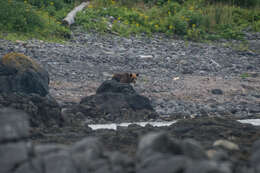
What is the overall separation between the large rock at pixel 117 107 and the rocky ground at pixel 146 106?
0.03 metres

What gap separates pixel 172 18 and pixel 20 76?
8489 mm

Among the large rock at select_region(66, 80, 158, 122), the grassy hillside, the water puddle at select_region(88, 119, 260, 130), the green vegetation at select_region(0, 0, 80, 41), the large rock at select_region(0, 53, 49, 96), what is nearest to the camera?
the water puddle at select_region(88, 119, 260, 130)

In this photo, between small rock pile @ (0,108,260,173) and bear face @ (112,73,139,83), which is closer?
small rock pile @ (0,108,260,173)

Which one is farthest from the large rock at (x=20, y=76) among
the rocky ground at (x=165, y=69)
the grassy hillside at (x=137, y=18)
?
the grassy hillside at (x=137, y=18)

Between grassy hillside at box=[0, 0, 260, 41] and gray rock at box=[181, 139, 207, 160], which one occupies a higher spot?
grassy hillside at box=[0, 0, 260, 41]

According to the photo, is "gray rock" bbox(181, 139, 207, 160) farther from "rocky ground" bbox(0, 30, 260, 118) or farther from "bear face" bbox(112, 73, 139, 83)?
"bear face" bbox(112, 73, 139, 83)

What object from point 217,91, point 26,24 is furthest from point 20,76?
point 26,24

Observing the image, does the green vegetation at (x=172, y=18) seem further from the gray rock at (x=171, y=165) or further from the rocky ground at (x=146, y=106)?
the gray rock at (x=171, y=165)

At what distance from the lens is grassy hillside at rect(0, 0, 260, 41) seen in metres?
12.5

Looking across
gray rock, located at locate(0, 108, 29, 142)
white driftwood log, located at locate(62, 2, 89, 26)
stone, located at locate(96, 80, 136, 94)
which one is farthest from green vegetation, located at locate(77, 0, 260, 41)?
gray rock, located at locate(0, 108, 29, 142)

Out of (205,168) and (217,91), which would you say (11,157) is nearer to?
(205,168)

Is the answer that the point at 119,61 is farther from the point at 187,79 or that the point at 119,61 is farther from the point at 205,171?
the point at 205,171

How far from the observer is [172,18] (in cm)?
1485

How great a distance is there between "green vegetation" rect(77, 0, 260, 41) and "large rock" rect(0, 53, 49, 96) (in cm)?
616
